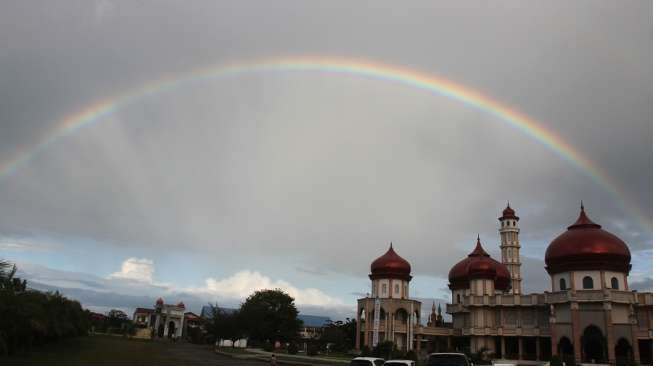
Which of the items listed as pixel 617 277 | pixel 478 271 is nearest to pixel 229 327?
pixel 478 271

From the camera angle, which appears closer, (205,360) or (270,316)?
(205,360)

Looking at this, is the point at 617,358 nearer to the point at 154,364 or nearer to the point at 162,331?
the point at 154,364

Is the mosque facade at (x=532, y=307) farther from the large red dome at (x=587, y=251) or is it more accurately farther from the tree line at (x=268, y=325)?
the tree line at (x=268, y=325)

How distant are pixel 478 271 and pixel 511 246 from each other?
551 inches

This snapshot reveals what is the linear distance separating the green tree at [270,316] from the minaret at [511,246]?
34.5 m

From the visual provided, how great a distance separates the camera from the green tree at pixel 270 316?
7456cm

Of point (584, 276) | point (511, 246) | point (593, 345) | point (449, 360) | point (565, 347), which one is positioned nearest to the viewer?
point (449, 360)

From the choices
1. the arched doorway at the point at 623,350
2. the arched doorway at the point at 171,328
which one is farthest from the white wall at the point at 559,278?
the arched doorway at the point at 171,328

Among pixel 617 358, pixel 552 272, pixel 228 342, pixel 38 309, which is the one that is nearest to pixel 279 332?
pixel 228 342

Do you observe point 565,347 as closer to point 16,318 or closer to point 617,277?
point 617,277

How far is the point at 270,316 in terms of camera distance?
8094cm

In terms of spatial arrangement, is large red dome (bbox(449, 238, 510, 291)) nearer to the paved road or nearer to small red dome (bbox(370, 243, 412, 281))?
small red dome (bbox(370, 243, 412, 281))

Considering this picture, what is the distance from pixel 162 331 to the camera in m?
120

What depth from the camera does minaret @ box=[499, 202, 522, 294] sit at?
74750mm
